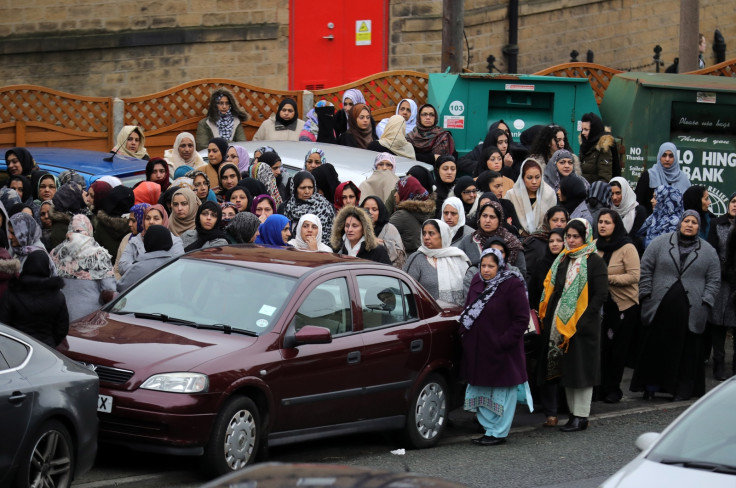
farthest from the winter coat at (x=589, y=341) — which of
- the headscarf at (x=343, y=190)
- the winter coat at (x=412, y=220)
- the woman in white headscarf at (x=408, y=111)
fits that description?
the woman in white headscarf at (x=408, y=111)

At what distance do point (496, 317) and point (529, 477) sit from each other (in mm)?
1547

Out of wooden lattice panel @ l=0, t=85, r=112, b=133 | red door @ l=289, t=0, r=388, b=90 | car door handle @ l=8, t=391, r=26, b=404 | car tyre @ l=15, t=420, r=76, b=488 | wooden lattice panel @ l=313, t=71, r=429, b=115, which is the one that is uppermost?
red door @ l=289, t=0, r=388, b=90

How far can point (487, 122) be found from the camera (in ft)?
59.6

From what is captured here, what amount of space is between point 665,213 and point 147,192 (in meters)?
5.64

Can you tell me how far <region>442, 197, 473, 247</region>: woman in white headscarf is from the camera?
12.7 meters

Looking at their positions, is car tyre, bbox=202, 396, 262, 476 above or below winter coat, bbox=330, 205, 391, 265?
below

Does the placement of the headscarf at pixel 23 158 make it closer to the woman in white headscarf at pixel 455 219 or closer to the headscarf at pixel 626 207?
the woman in white headscarf at pixel 455 219

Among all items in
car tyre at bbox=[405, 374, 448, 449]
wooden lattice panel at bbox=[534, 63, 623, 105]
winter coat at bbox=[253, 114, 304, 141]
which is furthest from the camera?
wooden lattice panel at bbox=[534, 63, 623, 105]

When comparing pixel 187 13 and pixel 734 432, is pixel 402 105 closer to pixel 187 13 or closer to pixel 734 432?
pixel 187 13

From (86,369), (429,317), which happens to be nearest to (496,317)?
(429,317)

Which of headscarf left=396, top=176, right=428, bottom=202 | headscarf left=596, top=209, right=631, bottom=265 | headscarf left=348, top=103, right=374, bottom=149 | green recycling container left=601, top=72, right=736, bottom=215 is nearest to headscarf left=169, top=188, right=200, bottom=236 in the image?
headscarf left=396, top=176, right=428, bottom=202

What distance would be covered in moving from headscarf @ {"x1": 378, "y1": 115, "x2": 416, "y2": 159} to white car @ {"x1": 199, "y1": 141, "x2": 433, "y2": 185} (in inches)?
19.3

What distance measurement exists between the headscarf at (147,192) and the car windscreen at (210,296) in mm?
3084

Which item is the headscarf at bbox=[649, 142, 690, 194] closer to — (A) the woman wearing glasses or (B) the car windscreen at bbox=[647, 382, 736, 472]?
(A) the woman wearing glasses
